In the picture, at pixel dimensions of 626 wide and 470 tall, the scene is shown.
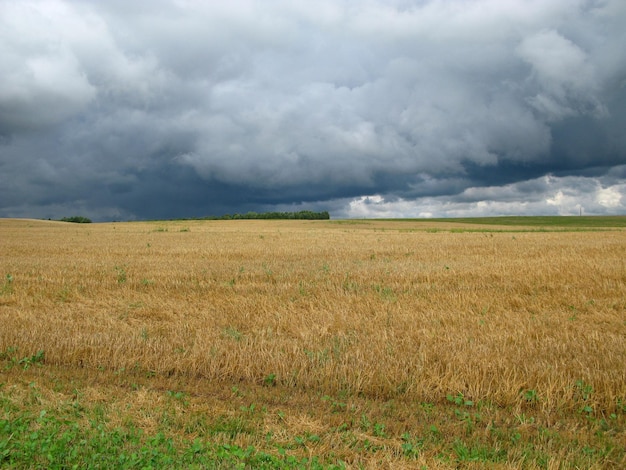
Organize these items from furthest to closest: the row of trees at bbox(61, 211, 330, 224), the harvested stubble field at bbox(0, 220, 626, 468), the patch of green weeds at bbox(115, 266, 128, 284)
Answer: the row of trees at bbox(61, 211, 330, 224) < the patch of green weeds at bbox(115, 266, 128, 284) < the harvested stubble field at bbox(0, 220, 626, 468)

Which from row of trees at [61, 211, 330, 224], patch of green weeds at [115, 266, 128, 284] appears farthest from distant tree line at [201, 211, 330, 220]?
patch of green weeds at [115, 266, 128, 284]

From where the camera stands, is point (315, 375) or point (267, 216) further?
point (267, 216)

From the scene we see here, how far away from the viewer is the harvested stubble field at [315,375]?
5.12 metres

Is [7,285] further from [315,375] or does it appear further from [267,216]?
[267,216]

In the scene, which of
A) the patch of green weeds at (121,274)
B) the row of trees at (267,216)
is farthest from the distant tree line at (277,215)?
the patch of green weeds at (121,274)

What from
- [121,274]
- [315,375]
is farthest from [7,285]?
[315,375]

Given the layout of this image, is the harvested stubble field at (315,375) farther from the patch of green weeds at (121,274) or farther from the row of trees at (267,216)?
the row of trees at (267,216)

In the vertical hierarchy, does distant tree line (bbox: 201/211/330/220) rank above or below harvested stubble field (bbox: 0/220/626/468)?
above

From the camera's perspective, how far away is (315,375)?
7328 mm

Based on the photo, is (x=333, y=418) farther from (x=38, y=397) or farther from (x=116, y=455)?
(x=38, y=397)

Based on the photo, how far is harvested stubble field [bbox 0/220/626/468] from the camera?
5.12 meters

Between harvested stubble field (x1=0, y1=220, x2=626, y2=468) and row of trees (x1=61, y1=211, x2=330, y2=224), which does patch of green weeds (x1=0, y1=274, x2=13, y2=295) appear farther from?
row of trees (x1=61, y1=211, x2=330, y2=224)

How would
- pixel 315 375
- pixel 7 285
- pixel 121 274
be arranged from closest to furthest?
1. pixel 315 375
2. pixel 7 285
3. pixel 121 274

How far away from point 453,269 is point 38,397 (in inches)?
579
